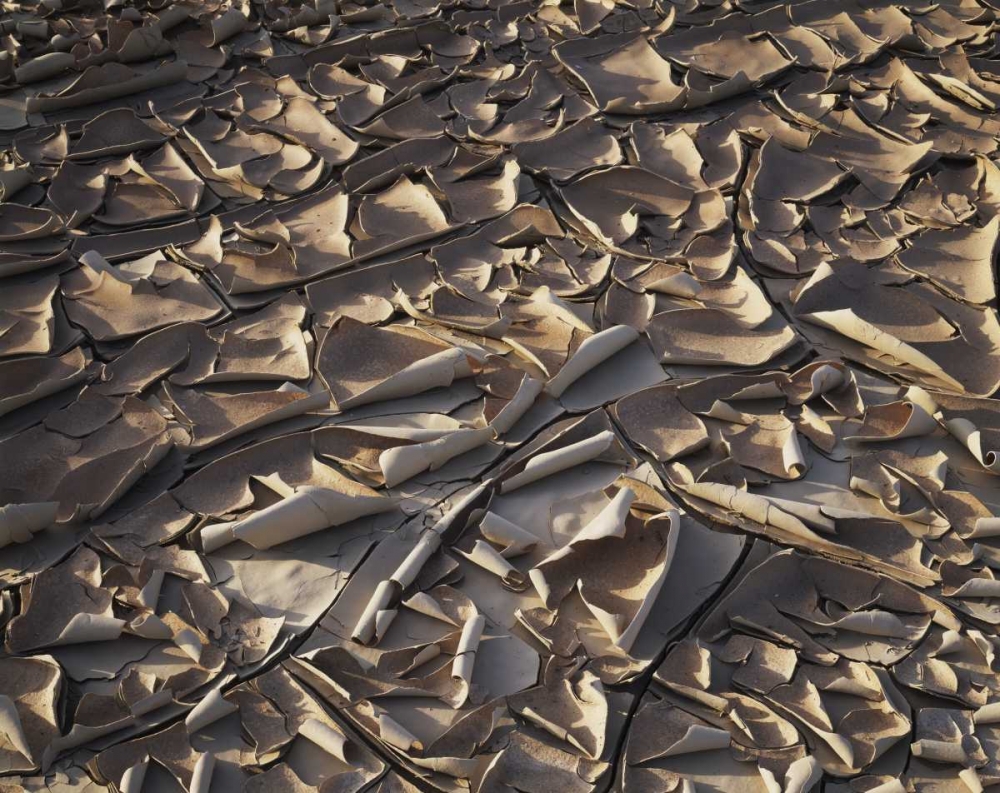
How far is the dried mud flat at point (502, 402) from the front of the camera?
1.88 meters

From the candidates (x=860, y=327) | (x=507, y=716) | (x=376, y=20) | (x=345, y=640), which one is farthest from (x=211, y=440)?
(x=376, y=20)

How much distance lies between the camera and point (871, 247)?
9.04 ft

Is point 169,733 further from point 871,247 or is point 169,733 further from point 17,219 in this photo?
point 871,247

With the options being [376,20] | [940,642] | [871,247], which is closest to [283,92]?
[376,20]

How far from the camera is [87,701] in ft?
6.20

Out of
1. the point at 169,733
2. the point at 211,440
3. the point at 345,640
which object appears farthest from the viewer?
the point at 211,440

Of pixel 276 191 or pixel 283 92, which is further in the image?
pixel 283 92

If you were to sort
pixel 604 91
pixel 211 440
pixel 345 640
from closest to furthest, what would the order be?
pixel 345 640
pixel 211 440
pixel 604 91

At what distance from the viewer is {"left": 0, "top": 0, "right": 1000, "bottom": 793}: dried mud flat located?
6.15 ft

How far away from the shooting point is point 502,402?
2371 millimetres

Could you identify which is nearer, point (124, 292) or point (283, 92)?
point (124, 292)

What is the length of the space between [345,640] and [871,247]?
1584 mm

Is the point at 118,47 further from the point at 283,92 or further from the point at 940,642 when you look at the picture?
the point at 940,642

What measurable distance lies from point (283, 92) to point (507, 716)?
210 cm
